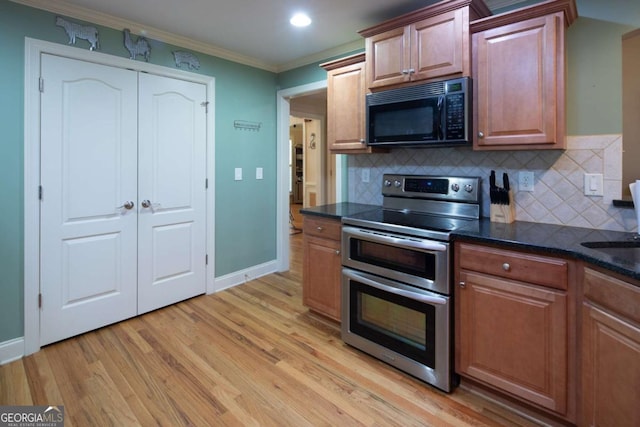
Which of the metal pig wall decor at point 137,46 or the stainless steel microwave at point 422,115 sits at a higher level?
the metal pig wall decor at point 137,46

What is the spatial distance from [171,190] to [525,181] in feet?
9.23

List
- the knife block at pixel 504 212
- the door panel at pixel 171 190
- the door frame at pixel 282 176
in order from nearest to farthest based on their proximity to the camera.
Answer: the knife block at pixel 504 212 < the door panel at pixel 171 190 < the door frame at pixel 282 176

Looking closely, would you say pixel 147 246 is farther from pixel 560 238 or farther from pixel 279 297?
pixel 560 238

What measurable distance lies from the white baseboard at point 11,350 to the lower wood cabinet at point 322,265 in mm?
1995

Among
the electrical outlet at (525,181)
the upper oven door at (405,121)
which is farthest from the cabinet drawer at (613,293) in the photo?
the upper oven door at (405,121)

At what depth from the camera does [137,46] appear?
8.96 feet

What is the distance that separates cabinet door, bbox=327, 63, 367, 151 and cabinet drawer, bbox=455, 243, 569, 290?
1.24 metres

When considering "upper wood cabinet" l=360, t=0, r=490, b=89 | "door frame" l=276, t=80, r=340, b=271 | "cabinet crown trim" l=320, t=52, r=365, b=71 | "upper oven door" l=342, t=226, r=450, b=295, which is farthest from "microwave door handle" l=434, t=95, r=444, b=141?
"door frame" l=276, t=80, r=340, b=271

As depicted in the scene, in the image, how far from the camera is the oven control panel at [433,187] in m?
2.27

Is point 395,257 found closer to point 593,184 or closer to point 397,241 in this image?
point 397,241

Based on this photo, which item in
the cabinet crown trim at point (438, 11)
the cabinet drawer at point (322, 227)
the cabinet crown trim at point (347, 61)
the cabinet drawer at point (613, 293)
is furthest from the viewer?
the cabinet crown trim at point (347, 61)

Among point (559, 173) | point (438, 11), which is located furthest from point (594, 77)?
point (438, 11)

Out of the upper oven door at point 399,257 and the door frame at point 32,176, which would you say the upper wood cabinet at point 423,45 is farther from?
the door frame at point 32,176

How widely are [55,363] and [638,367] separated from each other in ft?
10.1
